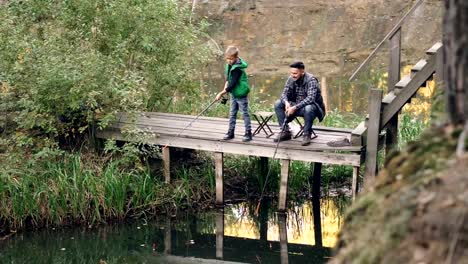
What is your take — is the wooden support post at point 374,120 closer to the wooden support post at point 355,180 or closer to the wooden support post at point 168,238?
the wooden support post at point 355,180

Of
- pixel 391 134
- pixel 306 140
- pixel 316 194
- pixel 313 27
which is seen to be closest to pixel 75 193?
pixel 306 140

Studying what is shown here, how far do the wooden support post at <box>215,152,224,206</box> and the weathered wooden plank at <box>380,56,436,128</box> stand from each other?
2256 mm

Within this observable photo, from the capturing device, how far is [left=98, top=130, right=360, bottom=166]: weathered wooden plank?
11312 mm

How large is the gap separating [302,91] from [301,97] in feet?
0.26

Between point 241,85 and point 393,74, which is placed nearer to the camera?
point 241,85

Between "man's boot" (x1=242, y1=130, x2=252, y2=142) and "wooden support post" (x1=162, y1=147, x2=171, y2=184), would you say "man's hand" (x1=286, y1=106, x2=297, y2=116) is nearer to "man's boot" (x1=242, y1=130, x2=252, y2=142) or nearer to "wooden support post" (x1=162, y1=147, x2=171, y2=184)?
"man's boot" (x1=242, y1=130, x2=252, y2=142)

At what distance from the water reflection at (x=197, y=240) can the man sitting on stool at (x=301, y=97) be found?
1.29 m

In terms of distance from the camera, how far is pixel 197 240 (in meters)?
11.4

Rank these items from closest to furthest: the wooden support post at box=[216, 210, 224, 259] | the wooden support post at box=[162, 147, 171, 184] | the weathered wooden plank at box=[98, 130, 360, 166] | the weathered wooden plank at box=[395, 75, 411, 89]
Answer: the wooden support post at box=[216, 210, 224, 259] → the weathered wooden plank at box=[395, 75, 411, 89] → the weathered wooden plank at box=[98, 130, 360, 166] → the wooden support post at box=[162, 147, 171, 184]

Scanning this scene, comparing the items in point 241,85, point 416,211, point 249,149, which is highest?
point 241,85

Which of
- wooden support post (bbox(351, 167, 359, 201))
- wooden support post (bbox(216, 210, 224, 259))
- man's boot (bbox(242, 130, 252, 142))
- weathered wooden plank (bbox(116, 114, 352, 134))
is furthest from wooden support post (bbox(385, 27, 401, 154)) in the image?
wooden support post (bbox(216, 210, 224, 259))

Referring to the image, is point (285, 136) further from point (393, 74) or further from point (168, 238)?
point (168, 238)

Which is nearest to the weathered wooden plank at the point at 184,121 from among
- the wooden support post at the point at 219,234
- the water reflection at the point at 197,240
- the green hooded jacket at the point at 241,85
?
the water reflection at the point at 197,240

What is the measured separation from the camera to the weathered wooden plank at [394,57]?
11.1 meters
